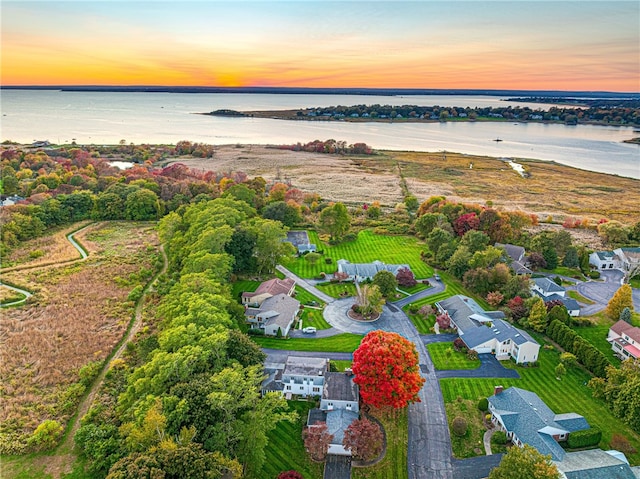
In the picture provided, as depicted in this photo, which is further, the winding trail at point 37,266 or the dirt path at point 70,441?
the winding trail at point 37,266

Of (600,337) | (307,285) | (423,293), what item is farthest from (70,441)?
(600,337)

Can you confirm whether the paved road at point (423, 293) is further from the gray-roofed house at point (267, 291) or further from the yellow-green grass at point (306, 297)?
the gray-roofed house at point (267, 291)

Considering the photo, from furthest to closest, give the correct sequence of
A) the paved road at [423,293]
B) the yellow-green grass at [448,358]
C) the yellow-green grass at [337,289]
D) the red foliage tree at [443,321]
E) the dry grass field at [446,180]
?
the dry grass field at [446,180]
the yellow-green grass at [337,289]
the paved road at [423,293]
the red foliage tree at [443,321]
the yellow-green grass at [448,358]

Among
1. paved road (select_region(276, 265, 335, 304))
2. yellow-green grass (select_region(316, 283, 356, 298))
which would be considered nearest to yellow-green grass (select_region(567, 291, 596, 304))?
yellow-green grass (select_region(316, 283, 356, 298))

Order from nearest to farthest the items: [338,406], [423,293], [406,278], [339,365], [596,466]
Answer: [596,466], [338,406], [339,365], [423,293], [406,278]

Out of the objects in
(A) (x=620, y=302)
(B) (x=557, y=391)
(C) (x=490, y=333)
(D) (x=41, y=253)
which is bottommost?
(D) (x=41, y=253)

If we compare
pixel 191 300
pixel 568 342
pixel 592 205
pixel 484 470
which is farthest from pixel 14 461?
pixel 592 205

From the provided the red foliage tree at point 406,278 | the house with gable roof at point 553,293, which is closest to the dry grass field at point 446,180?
the red foliage tree at point 406,278

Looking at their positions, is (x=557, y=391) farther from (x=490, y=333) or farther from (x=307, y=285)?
(x=307, y=285)
